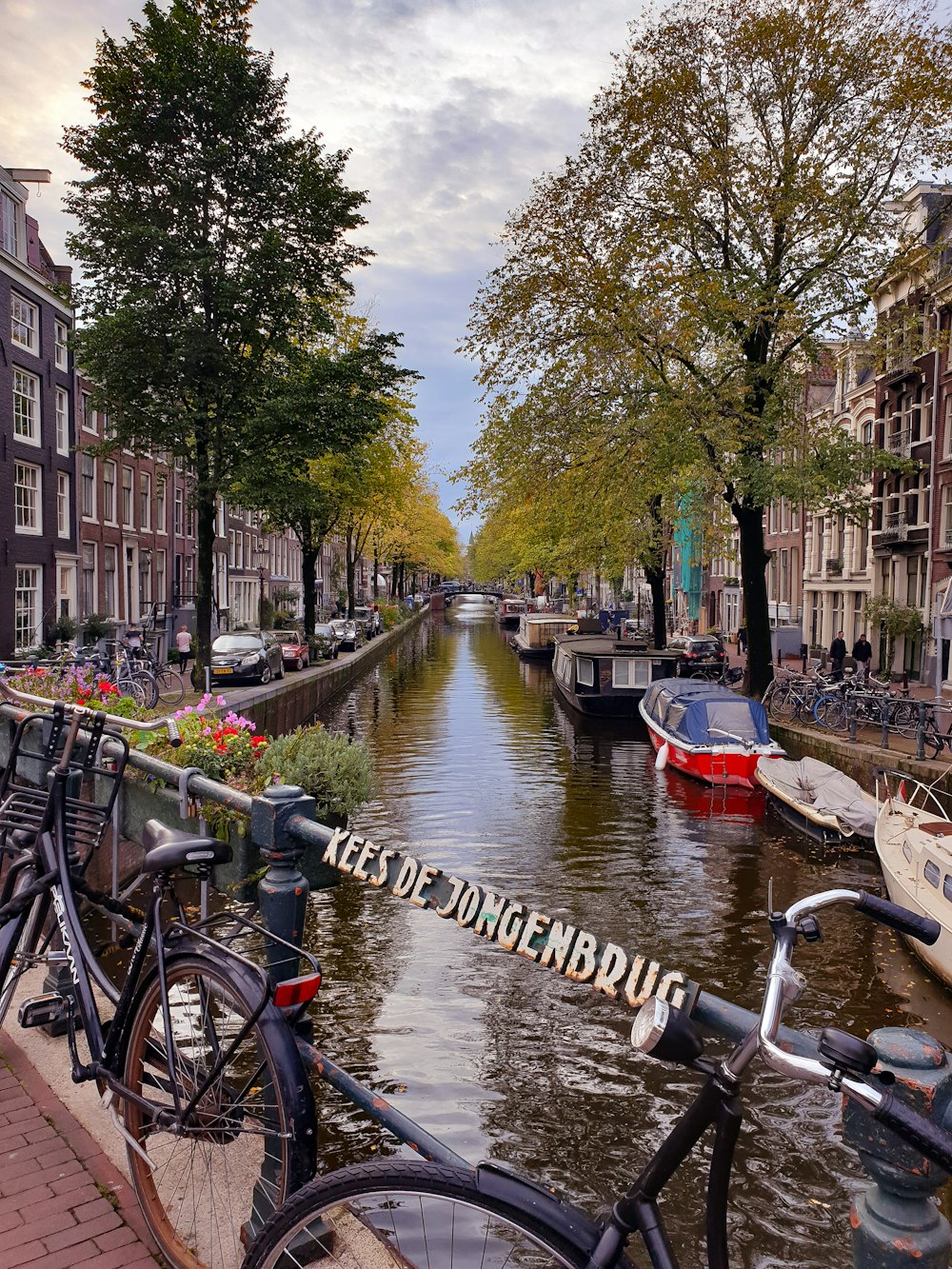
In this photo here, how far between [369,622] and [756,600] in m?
29.7

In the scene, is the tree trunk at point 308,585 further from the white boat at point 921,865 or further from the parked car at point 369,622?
the white boat at point 921,865

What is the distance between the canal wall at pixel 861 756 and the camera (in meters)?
16.1

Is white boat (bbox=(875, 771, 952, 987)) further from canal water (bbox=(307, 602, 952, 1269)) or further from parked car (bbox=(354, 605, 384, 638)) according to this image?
parked car (bbox=(354, 605, 384, 638))

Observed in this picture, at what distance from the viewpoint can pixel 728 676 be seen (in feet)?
95.0

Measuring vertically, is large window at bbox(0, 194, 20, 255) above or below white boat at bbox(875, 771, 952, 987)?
above

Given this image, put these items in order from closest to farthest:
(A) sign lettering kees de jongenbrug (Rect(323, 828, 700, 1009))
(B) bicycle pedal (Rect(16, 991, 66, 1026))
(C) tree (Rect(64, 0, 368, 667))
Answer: (A) sign lettering kees de jongenbrug (Rect(323, 828, 700, 1009)) < (B) bicycle pedal (Rect(16, 991, 66, 1026)) < (C) tree (Rect(64, 0, 368, 667))

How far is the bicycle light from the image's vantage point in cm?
162

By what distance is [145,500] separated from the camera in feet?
124

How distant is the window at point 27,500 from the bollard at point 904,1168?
30.3 m

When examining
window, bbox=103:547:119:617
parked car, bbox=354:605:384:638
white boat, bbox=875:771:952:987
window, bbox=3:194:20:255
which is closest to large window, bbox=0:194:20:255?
window, bbox=3:194:20:255

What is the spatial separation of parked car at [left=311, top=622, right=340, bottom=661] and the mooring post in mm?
32476

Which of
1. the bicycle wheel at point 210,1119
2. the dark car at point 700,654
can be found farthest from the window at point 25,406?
the bicycle wheel at point 210,1119

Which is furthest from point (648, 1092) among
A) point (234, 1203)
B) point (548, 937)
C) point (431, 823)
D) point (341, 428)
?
point (341, 428)

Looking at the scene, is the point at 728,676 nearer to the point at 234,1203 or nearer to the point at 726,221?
the point at 726,221
